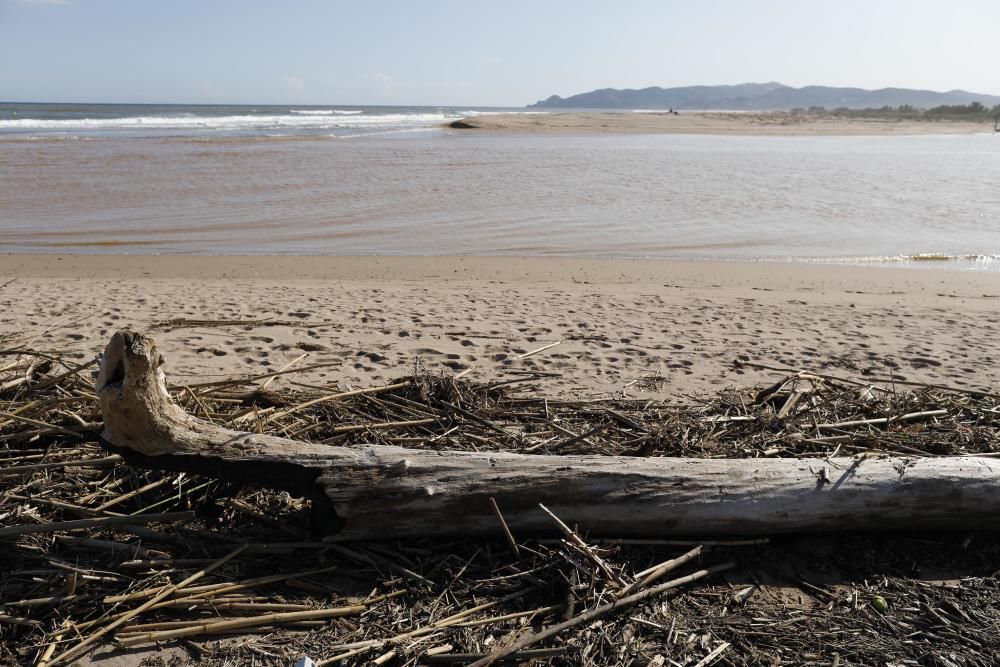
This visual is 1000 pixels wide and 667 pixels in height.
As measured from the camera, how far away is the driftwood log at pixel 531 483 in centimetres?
284

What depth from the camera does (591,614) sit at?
8.57 ft

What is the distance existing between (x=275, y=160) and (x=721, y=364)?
59.2 ft

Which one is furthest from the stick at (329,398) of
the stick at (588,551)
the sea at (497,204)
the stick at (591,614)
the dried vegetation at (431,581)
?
the sea at (497,204)

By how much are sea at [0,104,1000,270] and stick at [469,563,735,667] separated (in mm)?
8215

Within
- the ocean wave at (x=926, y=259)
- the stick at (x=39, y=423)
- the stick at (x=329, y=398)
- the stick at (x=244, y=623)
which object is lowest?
the ocean wave at (x=926, y=259)

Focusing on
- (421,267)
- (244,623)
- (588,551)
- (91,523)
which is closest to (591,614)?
(588,551)

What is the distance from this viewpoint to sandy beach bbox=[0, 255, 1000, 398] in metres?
5.67

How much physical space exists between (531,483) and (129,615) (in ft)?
4.83

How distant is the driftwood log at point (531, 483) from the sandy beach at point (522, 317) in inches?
66.7

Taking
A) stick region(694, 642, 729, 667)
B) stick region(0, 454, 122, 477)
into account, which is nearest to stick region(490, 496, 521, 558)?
stick region(694, 642, 729, 667)

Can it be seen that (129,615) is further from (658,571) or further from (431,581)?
(658,571)

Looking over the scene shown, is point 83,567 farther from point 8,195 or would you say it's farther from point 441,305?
point 8,195

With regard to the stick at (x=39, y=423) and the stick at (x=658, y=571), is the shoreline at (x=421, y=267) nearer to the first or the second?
the stick at (x=39, y=423)

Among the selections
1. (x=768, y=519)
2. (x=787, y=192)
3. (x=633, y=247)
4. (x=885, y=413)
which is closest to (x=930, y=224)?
(x=787, y=192)
